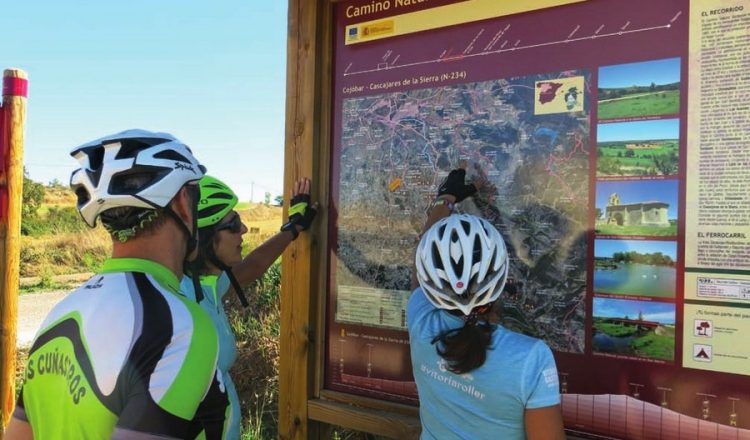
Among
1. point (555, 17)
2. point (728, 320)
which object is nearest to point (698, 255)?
point (728, 320)

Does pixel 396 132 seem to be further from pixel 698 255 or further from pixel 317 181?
pixel 698 255

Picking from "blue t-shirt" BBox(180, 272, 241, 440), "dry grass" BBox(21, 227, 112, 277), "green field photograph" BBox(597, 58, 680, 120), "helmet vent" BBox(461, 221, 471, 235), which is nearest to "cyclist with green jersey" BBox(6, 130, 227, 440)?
"blue t-shirt" BBox(180, 272, 241, 440)

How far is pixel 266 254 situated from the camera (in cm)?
333

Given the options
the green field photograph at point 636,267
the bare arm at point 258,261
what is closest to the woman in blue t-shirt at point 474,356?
the green field photograph at point 636,267

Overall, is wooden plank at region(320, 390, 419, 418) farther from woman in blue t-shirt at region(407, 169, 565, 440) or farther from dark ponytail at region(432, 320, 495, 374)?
dark ponytail at region(432, 320, 495, 374)

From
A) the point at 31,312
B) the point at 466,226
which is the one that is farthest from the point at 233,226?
the point at 31,312

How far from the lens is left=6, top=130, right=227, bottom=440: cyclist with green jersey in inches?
56.9

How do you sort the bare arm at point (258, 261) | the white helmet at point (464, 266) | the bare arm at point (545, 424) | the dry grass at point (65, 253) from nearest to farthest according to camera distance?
the bare arm at point (545, 424) → the white helmet at point (464, 266) → the bare arm at point (258, 261) → the dry grass at point (65, 253)

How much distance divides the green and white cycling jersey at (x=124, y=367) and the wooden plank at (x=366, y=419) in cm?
139

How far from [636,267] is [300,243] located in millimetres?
1729

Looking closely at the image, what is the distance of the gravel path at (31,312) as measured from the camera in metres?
9.66

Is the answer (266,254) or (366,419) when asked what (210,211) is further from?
(366,419)

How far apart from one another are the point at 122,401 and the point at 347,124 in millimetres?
2043

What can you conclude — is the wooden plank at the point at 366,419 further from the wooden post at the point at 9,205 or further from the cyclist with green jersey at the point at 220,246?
the wooden post at the point at 9,205
